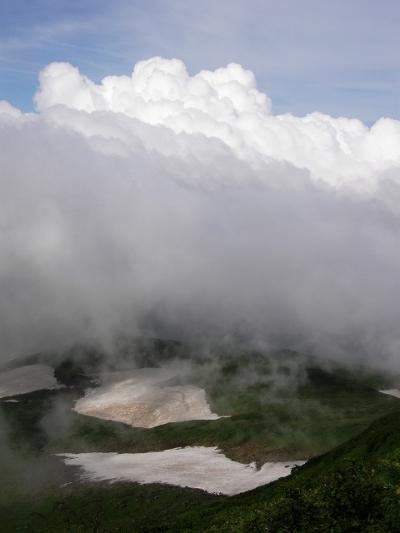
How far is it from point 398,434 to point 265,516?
67.0m

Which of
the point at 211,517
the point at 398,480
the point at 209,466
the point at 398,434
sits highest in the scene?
the point at 398,480

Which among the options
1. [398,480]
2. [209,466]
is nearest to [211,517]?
[398,480]

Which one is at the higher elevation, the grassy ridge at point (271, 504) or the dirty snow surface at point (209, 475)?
the grassy ridge at point (271, 504)

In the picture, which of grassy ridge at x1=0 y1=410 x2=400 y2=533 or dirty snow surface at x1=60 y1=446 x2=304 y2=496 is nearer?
grassy ridge at x1=0 y1=410 x2=400 y2=533

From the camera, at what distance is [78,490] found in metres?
172

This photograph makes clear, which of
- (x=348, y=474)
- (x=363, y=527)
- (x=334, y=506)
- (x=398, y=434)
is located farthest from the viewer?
(x=398, y=434)

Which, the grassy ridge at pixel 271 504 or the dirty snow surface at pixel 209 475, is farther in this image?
the dirty snow surface at pixel 209 475

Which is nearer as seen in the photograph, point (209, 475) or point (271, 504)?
point (271, 504)

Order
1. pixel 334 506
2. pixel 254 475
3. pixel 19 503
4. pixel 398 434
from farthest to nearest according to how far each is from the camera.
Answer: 1. pixel 254 475
2. pixel 19 503
3. pixel 398 434
4. pixel 334 506

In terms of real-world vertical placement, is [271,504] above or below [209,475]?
above

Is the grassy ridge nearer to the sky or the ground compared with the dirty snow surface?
nearer to the sky

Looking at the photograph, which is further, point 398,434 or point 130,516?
point 130,516

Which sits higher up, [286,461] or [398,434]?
[398,434]

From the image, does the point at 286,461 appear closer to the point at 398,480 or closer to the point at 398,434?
the point at 398,434
